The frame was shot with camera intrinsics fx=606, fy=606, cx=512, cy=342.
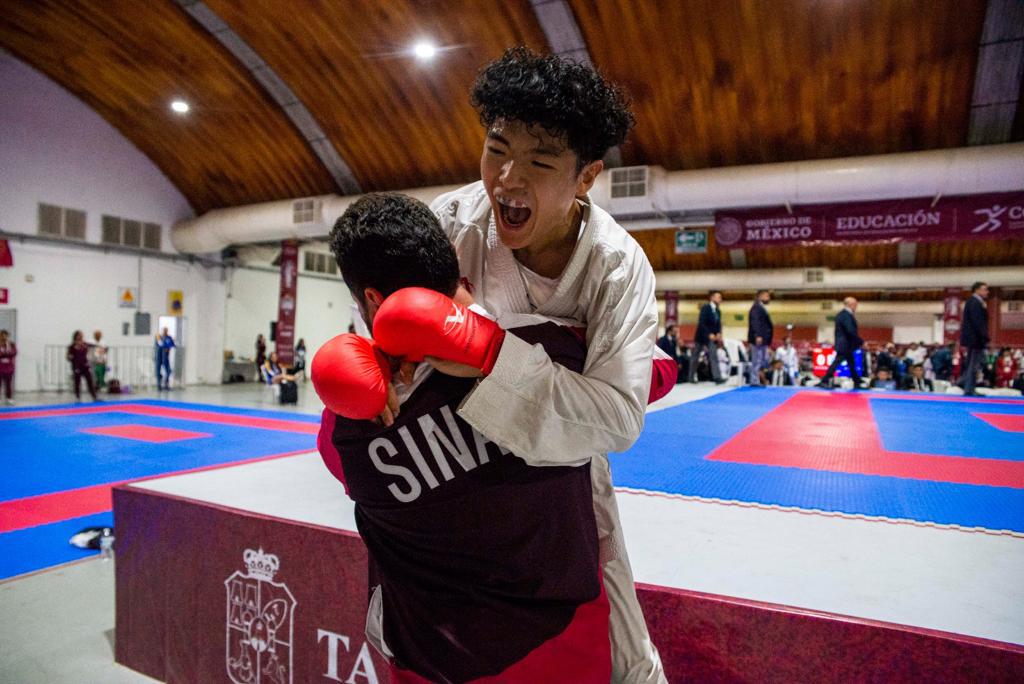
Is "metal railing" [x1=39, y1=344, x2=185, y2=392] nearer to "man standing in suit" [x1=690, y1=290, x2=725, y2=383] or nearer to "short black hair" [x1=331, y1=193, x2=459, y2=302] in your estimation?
"man standing in suit" [x1=690, y1=290, x2=725, y2=383]

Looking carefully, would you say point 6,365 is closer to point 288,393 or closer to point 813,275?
point 288,393

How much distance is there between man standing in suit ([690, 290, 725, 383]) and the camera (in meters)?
10.3

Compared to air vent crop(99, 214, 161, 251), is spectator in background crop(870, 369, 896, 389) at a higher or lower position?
lower

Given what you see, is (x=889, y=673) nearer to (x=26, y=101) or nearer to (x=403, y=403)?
(x=403, y=403)

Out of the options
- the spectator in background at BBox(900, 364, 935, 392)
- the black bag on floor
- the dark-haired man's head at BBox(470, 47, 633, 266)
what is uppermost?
the dark-haired man's head at BBox(470, 47, 633, 266)

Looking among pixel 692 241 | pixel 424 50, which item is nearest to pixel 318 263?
pixel 424 50

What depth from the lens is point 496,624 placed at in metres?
0.95

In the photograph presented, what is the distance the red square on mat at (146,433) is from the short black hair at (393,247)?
6.15 meters

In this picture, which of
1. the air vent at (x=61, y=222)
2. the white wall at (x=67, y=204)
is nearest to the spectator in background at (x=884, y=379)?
the white wall at (x=67, y=204)

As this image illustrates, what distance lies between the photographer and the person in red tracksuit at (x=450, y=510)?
90 cm

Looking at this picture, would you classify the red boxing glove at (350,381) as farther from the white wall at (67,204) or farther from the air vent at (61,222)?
the air vent at (61,222)

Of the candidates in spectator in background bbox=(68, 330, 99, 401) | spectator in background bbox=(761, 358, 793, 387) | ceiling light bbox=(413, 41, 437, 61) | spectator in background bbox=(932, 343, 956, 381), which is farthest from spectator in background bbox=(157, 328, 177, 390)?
spectator in background bbox=(932, 343, 956, 381)

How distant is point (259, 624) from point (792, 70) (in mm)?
8636

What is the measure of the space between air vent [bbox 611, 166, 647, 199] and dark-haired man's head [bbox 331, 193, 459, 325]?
9.05 m
